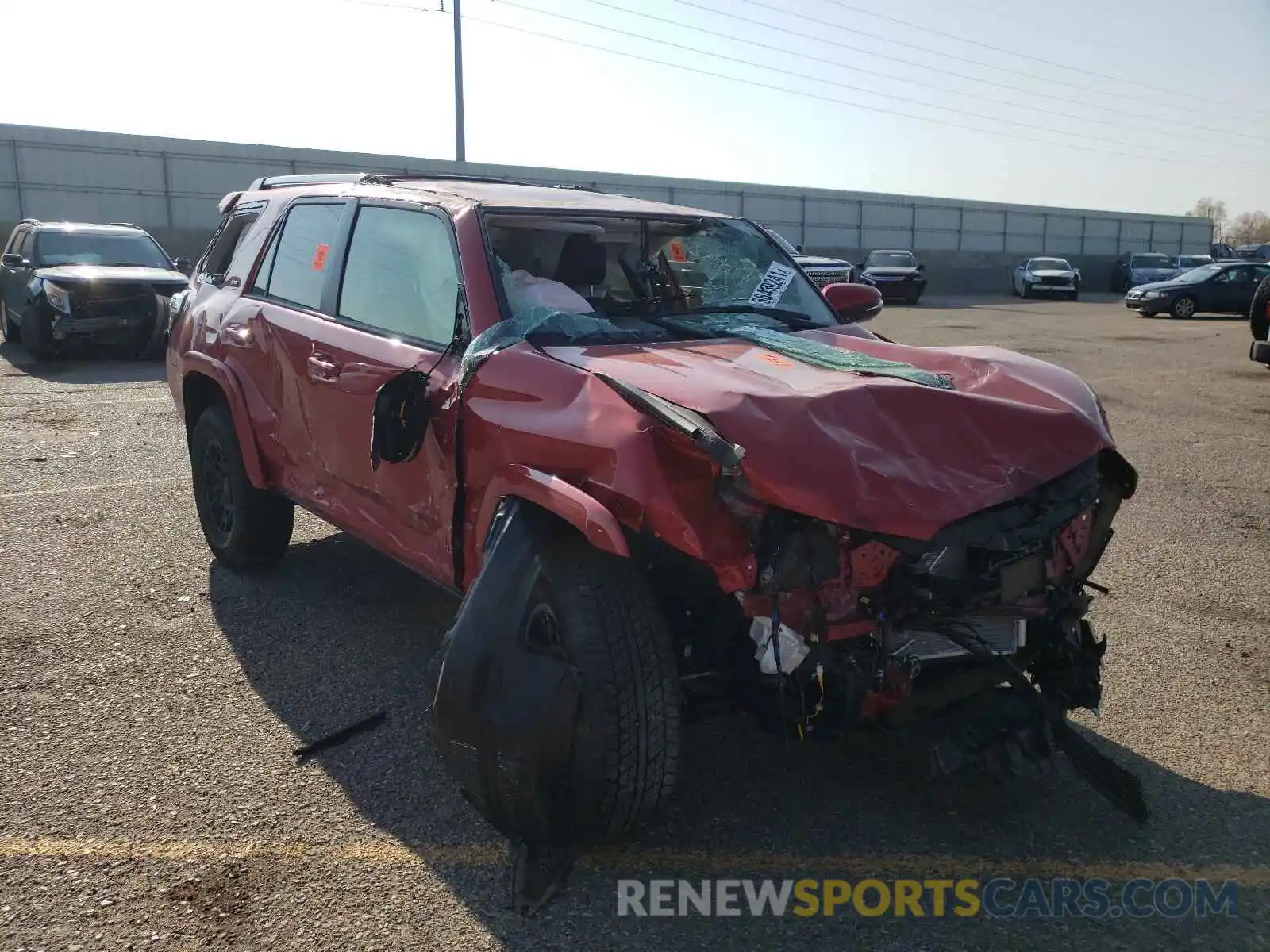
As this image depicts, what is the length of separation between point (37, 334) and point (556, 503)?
13075 millimetres

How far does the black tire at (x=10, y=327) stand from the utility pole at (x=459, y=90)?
716 inches

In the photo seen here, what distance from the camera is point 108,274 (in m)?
13.6

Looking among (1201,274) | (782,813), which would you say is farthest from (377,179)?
(1201,274)

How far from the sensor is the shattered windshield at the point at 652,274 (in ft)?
12.9

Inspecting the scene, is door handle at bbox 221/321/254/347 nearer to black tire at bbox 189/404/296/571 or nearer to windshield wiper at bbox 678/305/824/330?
black tire at bbox 189/404/296/571

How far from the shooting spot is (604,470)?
2.83 meters

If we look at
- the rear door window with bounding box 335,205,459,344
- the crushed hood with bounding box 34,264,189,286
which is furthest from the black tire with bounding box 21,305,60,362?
the rear door window with bounding box 335,205,459,344

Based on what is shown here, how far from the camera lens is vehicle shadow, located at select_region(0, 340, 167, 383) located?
42.0ft

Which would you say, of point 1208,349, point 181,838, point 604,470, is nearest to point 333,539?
point 181,838

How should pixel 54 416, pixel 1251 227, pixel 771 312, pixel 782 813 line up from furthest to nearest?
pixel 1251 227
pixel 54 416
pixel 771 312
pixel 782 813

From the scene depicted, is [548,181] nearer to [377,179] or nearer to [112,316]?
[112,316]

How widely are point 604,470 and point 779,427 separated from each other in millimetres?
482

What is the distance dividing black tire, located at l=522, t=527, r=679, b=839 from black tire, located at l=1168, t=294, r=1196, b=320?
2703cm

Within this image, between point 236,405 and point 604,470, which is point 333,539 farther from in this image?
point 604,470
